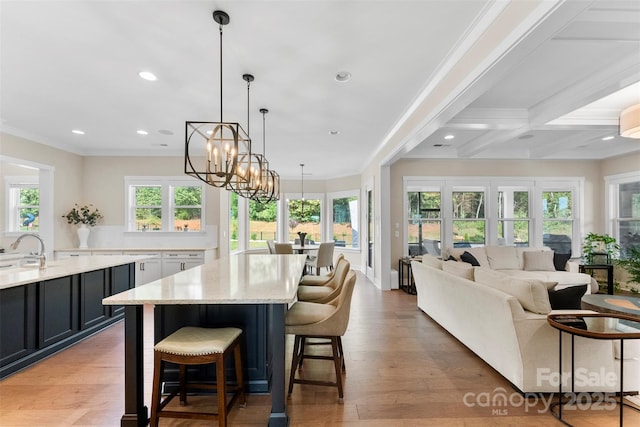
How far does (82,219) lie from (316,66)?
5406 mm

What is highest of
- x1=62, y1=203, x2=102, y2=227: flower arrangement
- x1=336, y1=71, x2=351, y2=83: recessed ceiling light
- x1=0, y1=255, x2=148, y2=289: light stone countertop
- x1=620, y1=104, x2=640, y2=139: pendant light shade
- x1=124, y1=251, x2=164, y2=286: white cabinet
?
x1=336, y1=71, x2=351, y2=83: recessed ceiling light

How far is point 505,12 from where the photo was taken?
1.88 metres

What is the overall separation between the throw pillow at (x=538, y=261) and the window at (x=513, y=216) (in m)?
0.88

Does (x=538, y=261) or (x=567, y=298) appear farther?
(x=538, y=261)

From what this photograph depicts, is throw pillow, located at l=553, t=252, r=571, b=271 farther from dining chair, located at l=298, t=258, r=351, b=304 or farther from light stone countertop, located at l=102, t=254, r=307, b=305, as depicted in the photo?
light stone countertop, located at l=102, t=254, r=307, b=305

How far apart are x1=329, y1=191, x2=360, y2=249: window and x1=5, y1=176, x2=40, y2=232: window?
6.95 metres

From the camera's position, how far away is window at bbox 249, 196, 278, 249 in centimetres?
873

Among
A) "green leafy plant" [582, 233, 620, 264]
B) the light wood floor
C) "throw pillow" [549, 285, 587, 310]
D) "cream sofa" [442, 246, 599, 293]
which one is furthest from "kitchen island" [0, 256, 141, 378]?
"green leafy plant" [582, 233, 620, 264]

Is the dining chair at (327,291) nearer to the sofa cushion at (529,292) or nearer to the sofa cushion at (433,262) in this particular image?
the sofa cushion at (529,292)

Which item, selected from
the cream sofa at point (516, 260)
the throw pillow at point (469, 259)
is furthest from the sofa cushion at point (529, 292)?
the cream sofa at point (516, 260)

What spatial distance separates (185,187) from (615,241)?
8623 mm

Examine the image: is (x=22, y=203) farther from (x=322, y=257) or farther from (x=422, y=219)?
(x=422, y=219)

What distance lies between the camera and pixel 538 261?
5.23 meters

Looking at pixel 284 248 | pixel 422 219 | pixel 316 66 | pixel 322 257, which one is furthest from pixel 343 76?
pixel 322 257
